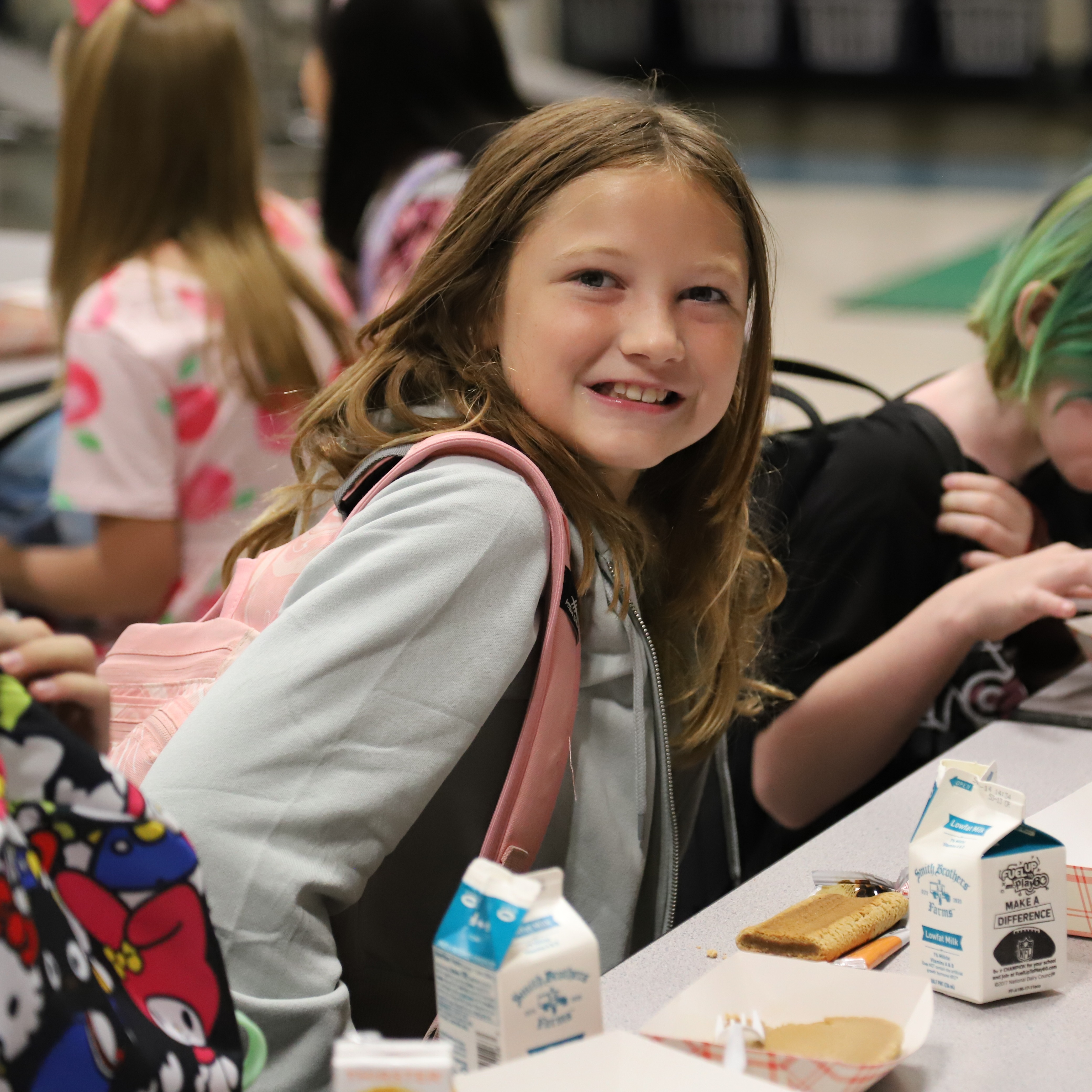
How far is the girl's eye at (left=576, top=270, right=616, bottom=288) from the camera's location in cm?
135

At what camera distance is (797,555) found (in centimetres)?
→ 197

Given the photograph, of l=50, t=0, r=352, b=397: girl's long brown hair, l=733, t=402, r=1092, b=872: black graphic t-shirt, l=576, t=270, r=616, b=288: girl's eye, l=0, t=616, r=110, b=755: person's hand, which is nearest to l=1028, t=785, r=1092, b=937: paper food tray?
l=733, t=402, r=1092, b=872: black graphic t-shirt

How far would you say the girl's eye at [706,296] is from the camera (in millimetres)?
1372

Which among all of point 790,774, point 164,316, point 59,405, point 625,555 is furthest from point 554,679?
point 59,405

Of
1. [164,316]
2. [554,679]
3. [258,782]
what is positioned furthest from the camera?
[164,316]

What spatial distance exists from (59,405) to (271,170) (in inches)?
298

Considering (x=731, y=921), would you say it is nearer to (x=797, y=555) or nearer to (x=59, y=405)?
(x=797, y=555)

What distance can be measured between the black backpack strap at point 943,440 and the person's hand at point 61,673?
136 centimetres

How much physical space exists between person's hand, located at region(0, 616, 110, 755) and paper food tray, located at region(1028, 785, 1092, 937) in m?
0.73

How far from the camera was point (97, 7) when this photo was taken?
2604 millimetres

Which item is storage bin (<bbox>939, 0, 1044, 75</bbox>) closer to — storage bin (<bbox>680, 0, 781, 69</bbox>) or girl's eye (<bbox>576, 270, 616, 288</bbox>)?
storage bin (<bbox>680, 0, 781, 69</bbox>)

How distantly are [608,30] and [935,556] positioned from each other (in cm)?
1704

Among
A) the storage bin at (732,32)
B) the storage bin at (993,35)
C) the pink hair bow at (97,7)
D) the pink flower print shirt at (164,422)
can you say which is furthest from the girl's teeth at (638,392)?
the storage bin at (732,32)

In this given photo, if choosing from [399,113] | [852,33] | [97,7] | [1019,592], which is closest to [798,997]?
[1019,592]
